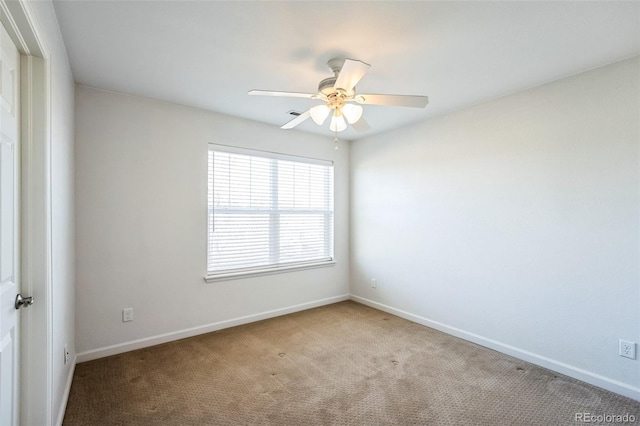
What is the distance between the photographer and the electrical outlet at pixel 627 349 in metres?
2.12

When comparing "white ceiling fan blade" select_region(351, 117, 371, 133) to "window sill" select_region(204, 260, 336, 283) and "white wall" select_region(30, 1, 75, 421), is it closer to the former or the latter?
"white wall" select_region(30, 1, 75, 421)

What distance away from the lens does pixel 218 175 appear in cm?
340

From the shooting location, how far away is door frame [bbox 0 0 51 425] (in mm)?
1438

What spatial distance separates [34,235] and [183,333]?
1.99 meters

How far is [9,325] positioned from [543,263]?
138 inches

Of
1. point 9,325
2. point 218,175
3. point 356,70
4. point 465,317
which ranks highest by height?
point 356,70

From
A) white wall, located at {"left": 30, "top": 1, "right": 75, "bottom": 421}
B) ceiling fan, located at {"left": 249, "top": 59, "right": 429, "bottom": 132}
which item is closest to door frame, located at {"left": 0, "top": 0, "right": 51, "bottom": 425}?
white wall, located at {"left": 30, "top": 1, "right": 75, "bottom": 421}

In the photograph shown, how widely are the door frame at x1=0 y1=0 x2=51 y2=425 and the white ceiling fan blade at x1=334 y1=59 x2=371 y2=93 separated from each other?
1.47 metres

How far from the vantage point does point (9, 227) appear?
4.28 ft

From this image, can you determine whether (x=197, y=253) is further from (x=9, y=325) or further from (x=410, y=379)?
(x=410, y=379)

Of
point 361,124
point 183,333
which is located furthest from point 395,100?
point 183,333

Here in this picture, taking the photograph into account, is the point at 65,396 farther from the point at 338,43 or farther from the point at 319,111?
the point at 338,43

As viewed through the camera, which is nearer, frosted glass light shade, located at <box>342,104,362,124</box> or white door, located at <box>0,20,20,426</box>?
white door, located at <box>0,20,20,426</box>

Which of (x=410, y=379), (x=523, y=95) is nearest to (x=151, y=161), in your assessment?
(x=410, y=379)
